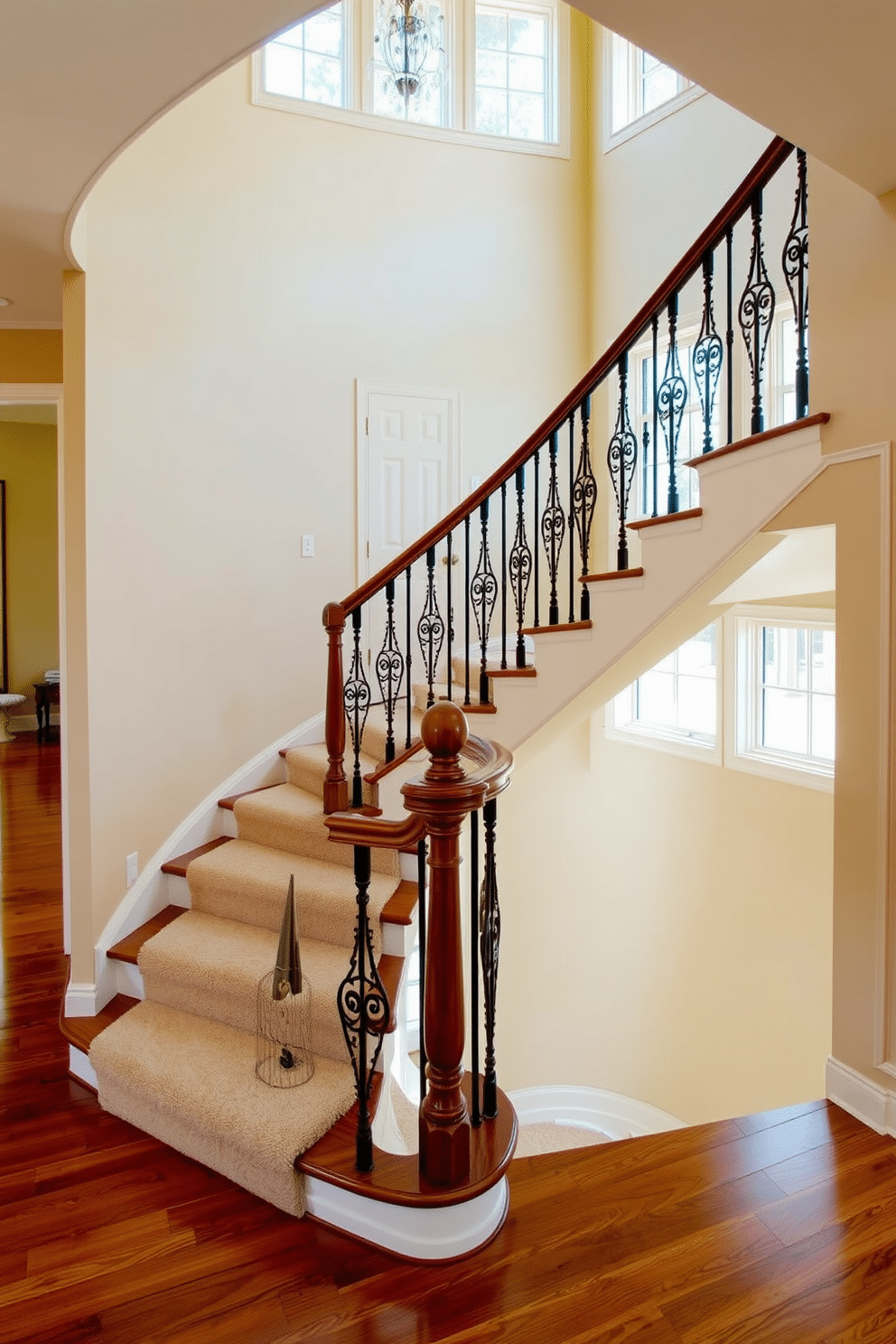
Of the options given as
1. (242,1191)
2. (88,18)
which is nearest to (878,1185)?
(242,1191)

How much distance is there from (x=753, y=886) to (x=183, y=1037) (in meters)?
3.17

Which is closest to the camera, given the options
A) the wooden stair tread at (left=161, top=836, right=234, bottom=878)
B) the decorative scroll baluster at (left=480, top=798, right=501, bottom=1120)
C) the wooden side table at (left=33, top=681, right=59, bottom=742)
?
the decorative scroll baluster at (left=480, top=798, right=501, bottom=1120)

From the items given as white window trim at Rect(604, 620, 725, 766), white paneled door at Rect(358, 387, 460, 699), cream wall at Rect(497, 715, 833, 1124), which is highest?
white paneled door at Rect(358, 387, 460, 699)

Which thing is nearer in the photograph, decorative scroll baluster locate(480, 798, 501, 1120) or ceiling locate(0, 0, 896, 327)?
ceiling locate(0, 0, 896, 327)

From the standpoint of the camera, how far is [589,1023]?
5312mm

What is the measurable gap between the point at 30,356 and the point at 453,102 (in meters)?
3.40

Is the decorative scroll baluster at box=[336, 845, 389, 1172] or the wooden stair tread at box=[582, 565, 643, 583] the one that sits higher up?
the wooden stair tread at box=[582, 565, 643, 583]

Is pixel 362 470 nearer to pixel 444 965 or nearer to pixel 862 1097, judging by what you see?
pixel 444 965

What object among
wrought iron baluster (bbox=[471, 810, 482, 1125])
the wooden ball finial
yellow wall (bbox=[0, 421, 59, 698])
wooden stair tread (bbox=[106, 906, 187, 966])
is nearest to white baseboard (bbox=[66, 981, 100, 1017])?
wooden stair tread (bbox=[106, 906, 187, 966])

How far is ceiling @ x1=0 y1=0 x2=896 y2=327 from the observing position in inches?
57.3

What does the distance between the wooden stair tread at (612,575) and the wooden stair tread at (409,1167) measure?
192 centimetres

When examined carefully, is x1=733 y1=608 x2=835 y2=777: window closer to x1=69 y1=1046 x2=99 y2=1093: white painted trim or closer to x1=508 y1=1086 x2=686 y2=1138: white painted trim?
x1=508 y1=1086 x2=686 y2=1138: white painted trim

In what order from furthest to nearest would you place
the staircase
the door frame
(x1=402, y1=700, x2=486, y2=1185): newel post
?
the door frame
the staircase
(x1=402, y1=700, x2=486, y2=1185): newel post

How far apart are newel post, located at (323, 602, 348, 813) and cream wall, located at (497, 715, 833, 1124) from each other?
1.95 m
